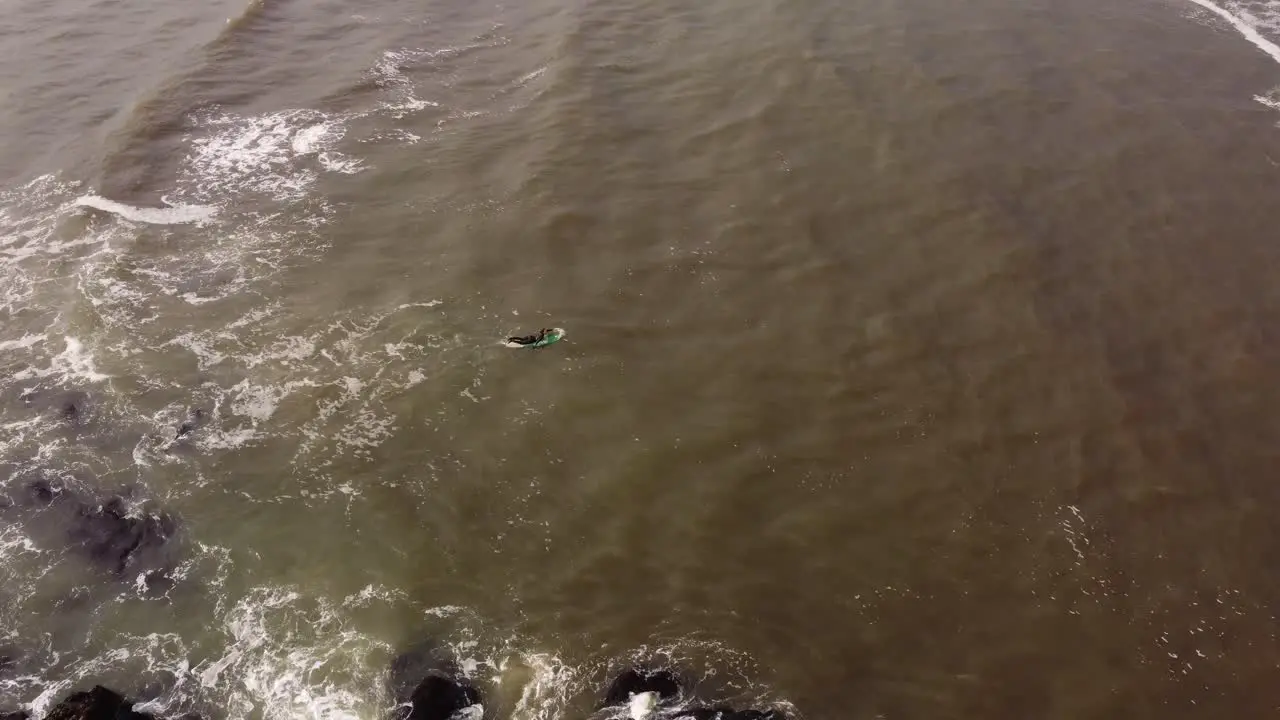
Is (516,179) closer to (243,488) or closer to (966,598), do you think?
(243,488)

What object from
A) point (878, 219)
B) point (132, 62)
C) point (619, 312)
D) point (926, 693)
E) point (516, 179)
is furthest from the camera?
point (132, 62)

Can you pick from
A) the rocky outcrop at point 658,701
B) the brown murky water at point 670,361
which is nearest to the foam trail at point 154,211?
the brown murky water at point 670,361

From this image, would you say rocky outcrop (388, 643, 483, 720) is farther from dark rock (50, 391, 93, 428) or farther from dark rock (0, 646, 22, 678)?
dark rock (50, 391, 93, 428)

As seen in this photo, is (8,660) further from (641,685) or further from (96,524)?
(641,685)

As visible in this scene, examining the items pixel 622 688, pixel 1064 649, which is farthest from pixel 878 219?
pixel 622 688

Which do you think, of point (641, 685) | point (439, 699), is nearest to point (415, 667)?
point (439, 699)

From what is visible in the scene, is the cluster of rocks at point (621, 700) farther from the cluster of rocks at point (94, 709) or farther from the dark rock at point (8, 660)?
the dark rock at point (8, 660)
